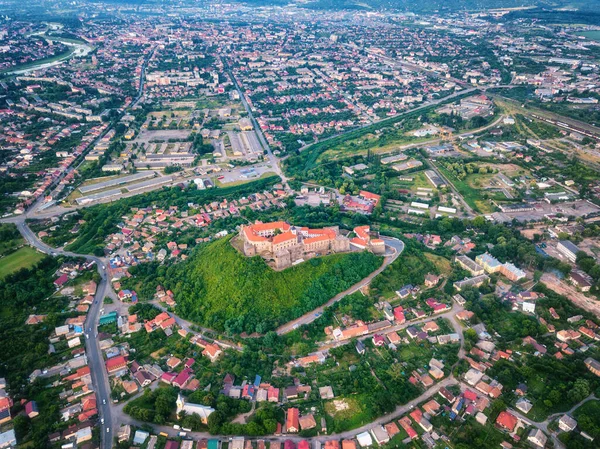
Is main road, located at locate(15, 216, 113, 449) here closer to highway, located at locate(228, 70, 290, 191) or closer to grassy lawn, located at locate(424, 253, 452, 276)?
highway, located at locate(228, 70, 290, 191)

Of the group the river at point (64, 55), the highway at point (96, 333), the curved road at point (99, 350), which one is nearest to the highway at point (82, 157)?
the highway at point (96, 333)

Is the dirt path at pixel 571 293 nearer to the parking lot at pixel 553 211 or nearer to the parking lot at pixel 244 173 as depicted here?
the parking lot at pixel 553 211

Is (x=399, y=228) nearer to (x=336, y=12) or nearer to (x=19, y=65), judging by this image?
(x=19, y=65)

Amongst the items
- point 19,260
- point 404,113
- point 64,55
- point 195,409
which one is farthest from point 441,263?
point 64,55

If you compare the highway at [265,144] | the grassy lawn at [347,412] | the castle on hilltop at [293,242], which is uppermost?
the castle on hilltop at [293,242]

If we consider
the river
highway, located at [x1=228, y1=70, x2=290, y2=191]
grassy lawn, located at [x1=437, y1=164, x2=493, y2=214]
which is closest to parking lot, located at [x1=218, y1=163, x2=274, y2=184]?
Result: highway, located at [x1=228, y1=70, x2=290, y2=191]

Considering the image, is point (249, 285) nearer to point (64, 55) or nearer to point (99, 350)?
point (99, 350)

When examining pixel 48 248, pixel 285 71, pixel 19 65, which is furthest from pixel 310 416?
pixel 19 65
